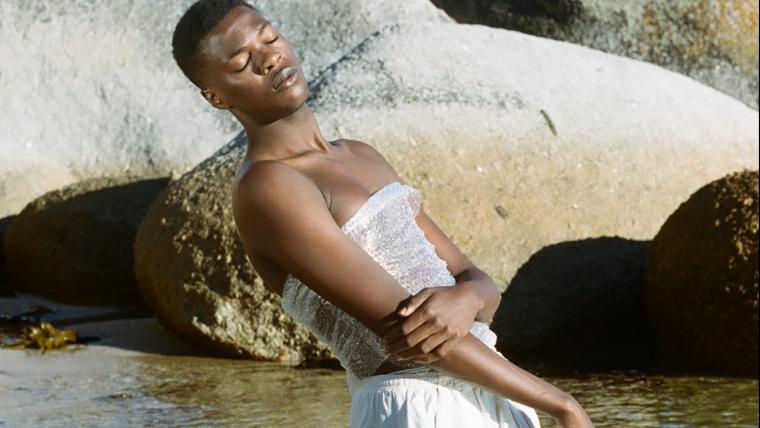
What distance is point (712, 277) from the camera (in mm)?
6234

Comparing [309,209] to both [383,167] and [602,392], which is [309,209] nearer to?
[383,167]

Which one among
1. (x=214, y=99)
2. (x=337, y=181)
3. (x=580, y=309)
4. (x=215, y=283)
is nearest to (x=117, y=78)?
(x=215, y=283)

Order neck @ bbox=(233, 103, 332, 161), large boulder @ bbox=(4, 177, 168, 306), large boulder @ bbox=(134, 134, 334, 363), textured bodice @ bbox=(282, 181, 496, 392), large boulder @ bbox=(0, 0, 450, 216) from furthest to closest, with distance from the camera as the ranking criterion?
large boulder @ bbox=(0, 0, 450, 216) < large boulder @ bbox=(4, 177, 168, 306) < large boulder @ bbox=(134, 134, 334, 363) < neck @ bbox=(233, 103, 332, 161) < textured bodice @ bbox=(282, 181, 496, 392)

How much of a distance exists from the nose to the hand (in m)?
0.47

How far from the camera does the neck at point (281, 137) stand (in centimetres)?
246

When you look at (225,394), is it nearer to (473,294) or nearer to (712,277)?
(712,277)

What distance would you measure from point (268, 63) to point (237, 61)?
5 centimetres

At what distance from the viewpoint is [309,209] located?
7.45 feet

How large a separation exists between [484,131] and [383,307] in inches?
184

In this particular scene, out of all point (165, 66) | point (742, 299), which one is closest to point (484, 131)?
point (742, 299)

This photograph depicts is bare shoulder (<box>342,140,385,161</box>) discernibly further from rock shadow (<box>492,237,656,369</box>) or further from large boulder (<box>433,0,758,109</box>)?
large boulder (<box>433,0,758,109</box>)

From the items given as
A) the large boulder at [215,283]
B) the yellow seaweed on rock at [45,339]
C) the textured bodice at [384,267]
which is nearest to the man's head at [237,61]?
the textured bodice at [384,267]

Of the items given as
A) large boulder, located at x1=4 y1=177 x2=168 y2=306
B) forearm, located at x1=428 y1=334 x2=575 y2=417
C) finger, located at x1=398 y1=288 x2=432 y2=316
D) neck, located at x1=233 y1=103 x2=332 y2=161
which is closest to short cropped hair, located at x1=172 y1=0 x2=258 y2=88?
neck, located at x1=233 y1=103 x2=332 y2=161

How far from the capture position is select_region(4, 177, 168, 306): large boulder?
7.72 metres
